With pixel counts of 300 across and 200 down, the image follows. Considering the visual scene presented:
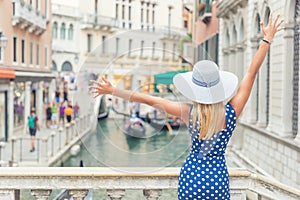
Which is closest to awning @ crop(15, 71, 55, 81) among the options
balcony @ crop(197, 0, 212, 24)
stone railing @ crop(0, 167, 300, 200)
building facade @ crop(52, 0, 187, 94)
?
balcony @ crop(197, 0, 212, 24)

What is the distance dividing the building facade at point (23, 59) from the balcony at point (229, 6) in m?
5.94

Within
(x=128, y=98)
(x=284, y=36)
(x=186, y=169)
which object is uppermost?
(x=284, y=36)

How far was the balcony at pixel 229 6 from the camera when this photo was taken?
37.9ft

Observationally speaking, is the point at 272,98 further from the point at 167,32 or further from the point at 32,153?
the point at 32,153

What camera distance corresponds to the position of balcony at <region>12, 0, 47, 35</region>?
613 inches

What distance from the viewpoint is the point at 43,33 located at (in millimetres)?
21156

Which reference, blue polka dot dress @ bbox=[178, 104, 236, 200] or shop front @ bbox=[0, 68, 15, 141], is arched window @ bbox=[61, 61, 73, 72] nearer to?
shop front @ bbox=[0, 68, 15, 141]

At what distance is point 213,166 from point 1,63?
1304 cm

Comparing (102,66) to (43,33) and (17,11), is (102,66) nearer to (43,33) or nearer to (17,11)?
(17,11)

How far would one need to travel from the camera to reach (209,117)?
2.42m

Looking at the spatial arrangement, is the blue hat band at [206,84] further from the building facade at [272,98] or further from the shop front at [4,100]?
the shop front at [4,100]

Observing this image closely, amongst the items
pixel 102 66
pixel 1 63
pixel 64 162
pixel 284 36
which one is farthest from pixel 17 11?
pixel 102 66

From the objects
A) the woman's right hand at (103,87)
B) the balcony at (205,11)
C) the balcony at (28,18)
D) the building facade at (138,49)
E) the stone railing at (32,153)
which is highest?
the balcony at (205,11)

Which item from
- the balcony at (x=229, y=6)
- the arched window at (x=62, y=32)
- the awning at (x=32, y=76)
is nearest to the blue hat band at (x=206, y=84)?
the balcony at (x=229, y=6)
